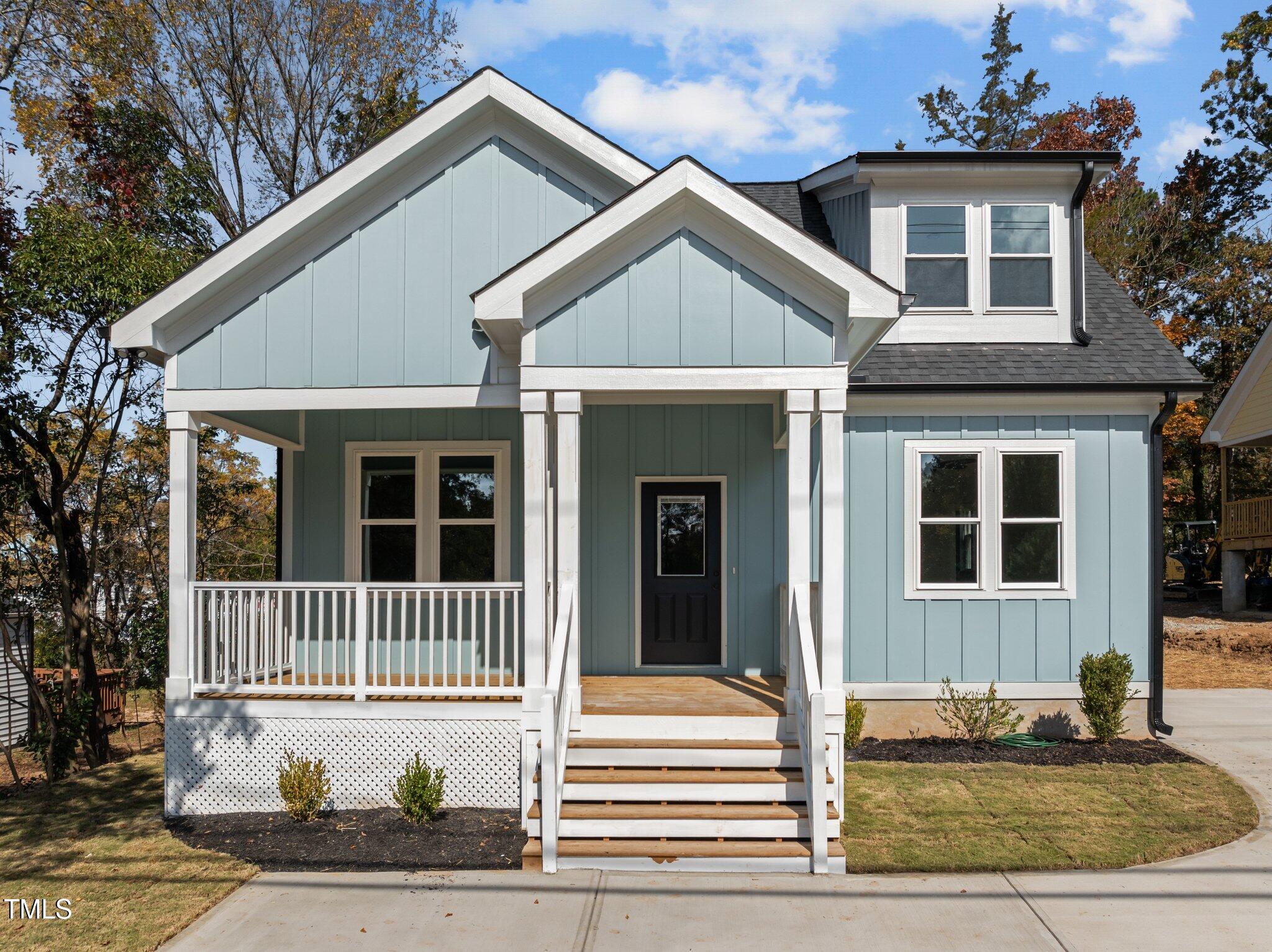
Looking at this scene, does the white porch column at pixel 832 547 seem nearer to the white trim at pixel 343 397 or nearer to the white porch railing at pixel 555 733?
the white porch railing at pixel 555 733

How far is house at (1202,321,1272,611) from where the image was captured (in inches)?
712

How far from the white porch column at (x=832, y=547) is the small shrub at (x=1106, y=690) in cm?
338

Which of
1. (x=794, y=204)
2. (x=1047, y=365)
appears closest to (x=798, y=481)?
(x=1047, y=365)

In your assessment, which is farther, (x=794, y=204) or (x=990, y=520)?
(x=794, y=204)

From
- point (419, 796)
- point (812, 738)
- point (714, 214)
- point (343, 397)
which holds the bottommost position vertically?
point (419, 796)

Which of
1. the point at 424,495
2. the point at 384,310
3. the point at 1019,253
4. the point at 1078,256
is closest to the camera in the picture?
the point at 384,310

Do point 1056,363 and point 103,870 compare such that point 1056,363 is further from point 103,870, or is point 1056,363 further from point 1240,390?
point 1240,390

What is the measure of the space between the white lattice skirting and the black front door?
7.56 ft

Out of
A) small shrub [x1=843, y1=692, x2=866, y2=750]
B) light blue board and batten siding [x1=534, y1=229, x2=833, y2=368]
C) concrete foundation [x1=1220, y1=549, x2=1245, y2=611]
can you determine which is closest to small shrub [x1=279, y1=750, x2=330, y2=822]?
light blue board and batten siding [x1=534, y1=229, x2=833, y2=368]

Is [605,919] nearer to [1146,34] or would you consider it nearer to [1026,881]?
[1026,881]

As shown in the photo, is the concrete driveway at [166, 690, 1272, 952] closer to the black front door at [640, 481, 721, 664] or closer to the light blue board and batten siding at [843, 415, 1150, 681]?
the light blue board and batten siding at [843, 415, 1150, 681]

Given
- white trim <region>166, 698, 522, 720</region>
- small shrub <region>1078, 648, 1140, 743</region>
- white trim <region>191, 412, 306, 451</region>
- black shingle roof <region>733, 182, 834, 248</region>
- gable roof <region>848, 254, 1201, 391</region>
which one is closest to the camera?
white trim <region>166, 698, 522, 720</region>

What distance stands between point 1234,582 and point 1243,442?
137 inches

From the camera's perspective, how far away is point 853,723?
8469 millimetres
